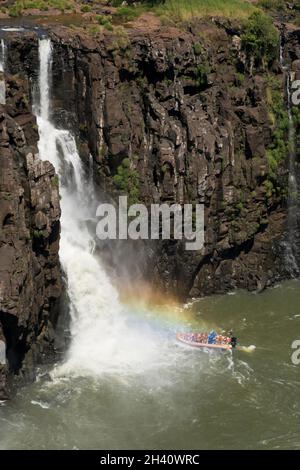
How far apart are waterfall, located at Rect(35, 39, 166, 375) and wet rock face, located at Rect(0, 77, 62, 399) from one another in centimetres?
237

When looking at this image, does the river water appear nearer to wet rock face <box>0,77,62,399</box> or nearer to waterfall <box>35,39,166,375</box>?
waterfall <box>35,39,166,375</box>

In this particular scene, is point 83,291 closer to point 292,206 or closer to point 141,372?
point 141,372

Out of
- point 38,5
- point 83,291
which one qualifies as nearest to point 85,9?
point 38,5

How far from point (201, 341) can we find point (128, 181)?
36.7 feet

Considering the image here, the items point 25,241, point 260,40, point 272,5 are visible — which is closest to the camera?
point 25,241

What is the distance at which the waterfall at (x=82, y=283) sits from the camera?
37.6 m

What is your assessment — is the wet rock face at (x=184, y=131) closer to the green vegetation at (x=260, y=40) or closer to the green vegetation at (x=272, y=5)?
the green vegetation at (x=260, y=40)

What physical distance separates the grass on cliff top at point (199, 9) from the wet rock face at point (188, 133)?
2028 mm

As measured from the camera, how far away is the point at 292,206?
161 feet

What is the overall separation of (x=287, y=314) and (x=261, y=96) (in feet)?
51.2

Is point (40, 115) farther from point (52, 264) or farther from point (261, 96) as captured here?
point (261, 96)

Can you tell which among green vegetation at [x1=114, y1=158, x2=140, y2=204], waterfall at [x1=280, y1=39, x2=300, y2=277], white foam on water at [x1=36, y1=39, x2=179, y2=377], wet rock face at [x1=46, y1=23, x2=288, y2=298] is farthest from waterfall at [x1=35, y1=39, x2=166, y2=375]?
waterfall at [x1=280, y1=39, x2=300, y2=277]

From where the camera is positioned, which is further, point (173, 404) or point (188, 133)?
point (188, 133)
